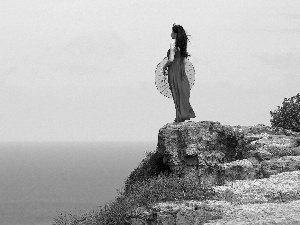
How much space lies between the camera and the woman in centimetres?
2411

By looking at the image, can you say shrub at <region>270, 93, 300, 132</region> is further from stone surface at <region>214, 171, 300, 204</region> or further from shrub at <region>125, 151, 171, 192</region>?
stone surface at <region>214, 171, 300, 204</region>

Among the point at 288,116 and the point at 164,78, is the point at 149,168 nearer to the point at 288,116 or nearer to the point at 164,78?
the point at 164,78

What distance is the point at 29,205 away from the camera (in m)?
148

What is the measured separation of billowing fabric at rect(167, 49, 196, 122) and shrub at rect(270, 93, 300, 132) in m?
12.5

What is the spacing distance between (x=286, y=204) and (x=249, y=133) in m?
9.84

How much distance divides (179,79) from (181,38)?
1.82m

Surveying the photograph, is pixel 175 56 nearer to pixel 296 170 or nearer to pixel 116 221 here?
pixel 296 170

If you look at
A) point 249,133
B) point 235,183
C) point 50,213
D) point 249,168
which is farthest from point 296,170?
point 50,213

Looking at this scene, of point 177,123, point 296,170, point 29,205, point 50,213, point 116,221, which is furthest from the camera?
point 29,205

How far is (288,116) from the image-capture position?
3628 centimetres

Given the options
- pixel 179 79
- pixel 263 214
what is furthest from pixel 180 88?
pixel 263 214

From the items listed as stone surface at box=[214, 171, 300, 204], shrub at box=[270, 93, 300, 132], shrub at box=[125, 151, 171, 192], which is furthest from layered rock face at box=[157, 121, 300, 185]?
shrub at box=[270, 93, 300, 132]

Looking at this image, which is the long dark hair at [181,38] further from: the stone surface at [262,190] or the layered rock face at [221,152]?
the stone surface at [262,190]

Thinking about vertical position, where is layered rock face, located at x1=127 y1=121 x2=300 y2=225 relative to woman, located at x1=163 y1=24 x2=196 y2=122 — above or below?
below
